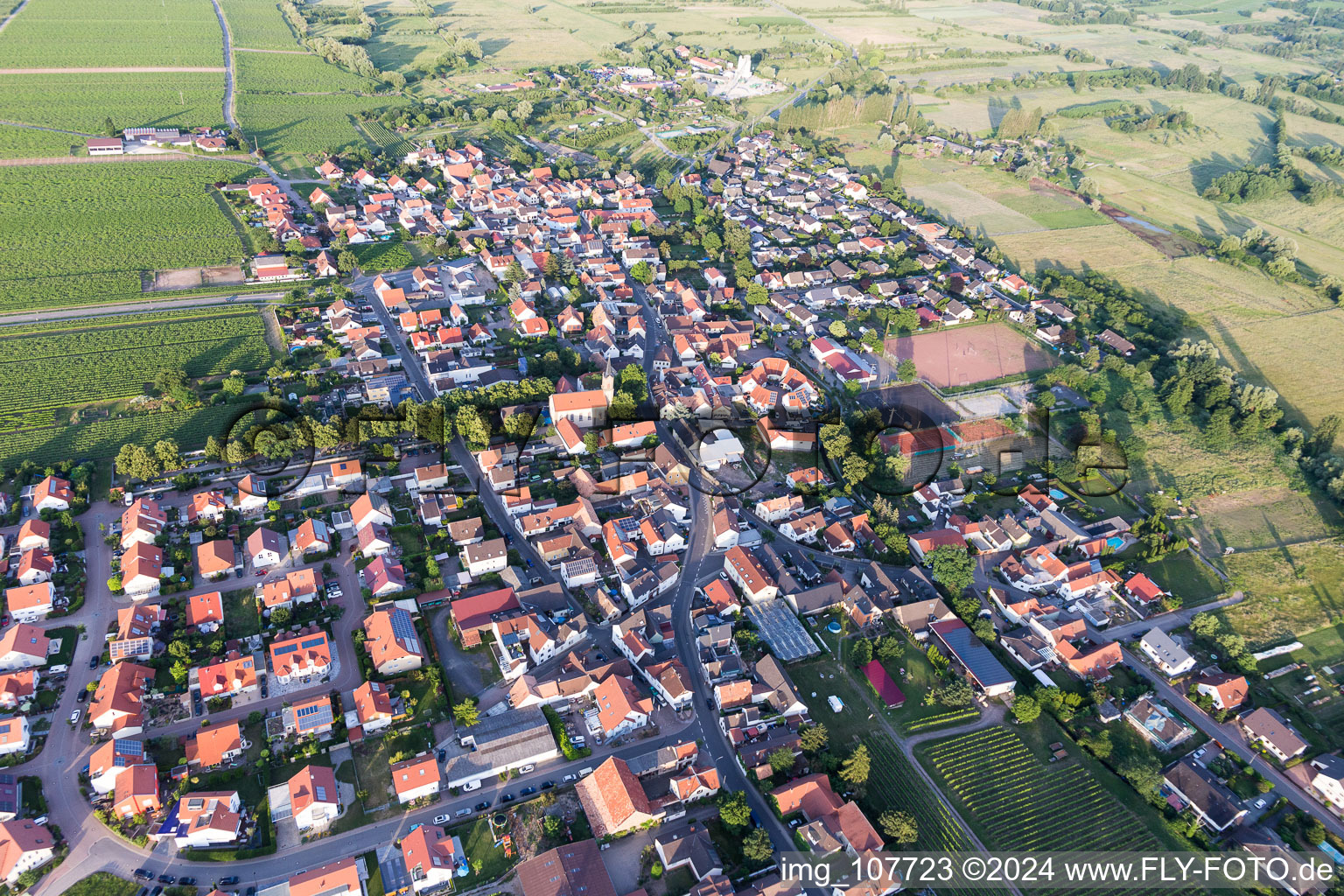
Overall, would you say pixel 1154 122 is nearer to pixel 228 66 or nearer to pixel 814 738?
pixel 814 738

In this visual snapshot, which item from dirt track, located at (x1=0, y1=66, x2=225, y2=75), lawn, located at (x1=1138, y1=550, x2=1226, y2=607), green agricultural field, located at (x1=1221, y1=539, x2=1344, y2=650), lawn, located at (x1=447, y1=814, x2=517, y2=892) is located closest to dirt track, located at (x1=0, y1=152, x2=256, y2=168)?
dirt track, located at (x1=0, y1=66, x2=225, y2=75)

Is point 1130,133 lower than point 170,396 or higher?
higher

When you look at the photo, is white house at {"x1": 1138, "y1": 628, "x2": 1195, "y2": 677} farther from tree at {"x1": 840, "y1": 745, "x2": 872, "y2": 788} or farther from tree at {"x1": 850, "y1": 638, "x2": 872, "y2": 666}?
tree at {"x1": 840, "y1": 745, "x2": 872, "y2": 788}

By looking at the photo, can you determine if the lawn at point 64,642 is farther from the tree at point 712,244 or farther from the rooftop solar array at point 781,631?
the tree at point 712,244

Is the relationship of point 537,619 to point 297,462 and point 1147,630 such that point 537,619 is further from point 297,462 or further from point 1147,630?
point 1147,630

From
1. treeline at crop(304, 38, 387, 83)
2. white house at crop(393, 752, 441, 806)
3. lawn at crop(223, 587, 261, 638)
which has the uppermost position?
treeline at crop(304, 38, 387, 83)

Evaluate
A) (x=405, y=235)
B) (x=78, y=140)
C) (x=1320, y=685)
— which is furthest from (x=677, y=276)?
(x=78, y=140)

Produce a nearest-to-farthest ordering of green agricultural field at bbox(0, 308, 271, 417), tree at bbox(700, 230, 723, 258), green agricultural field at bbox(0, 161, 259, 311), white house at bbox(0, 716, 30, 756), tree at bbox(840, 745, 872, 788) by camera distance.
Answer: white house at bbox(0, 716, 30, 756)
tree at bbox(840, 745, 872, 788)
green agricultural field at bbox(0, 308, 271, 417)
green agricultural field at bbox(0, 161, 259, 311)
tree at bbox(700, 230, 723, 258)
